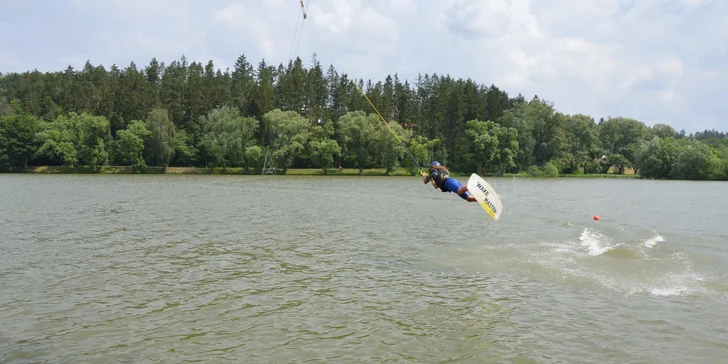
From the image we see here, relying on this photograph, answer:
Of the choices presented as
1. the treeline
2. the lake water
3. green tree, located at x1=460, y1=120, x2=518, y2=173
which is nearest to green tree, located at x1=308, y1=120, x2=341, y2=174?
the treeline

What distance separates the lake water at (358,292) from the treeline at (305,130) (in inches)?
2491

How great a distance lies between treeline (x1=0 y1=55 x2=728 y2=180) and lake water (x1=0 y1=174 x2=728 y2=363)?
6327 cm

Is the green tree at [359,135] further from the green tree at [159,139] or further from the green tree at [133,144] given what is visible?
the green tree at [133,144]

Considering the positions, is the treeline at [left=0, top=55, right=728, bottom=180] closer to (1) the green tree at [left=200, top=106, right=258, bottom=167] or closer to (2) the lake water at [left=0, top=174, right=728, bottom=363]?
(1) the green tree at [left=200, top=106, right=258, bottom=167]

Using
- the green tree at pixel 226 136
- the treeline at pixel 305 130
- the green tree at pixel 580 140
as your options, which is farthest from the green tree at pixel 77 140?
the green tree at pixel 580 140

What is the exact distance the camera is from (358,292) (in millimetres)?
13258

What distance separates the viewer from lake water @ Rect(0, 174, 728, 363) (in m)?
9.67

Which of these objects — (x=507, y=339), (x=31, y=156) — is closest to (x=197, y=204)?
(x=507, y=339)

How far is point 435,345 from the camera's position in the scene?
9.91m

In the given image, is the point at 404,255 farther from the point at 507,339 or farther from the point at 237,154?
the point at 237,154

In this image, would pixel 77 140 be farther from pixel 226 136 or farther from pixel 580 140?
pixel 580 140

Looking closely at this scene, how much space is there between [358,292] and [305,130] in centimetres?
7691

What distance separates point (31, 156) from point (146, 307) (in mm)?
90249

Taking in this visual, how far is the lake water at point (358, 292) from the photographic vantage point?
9672mm
